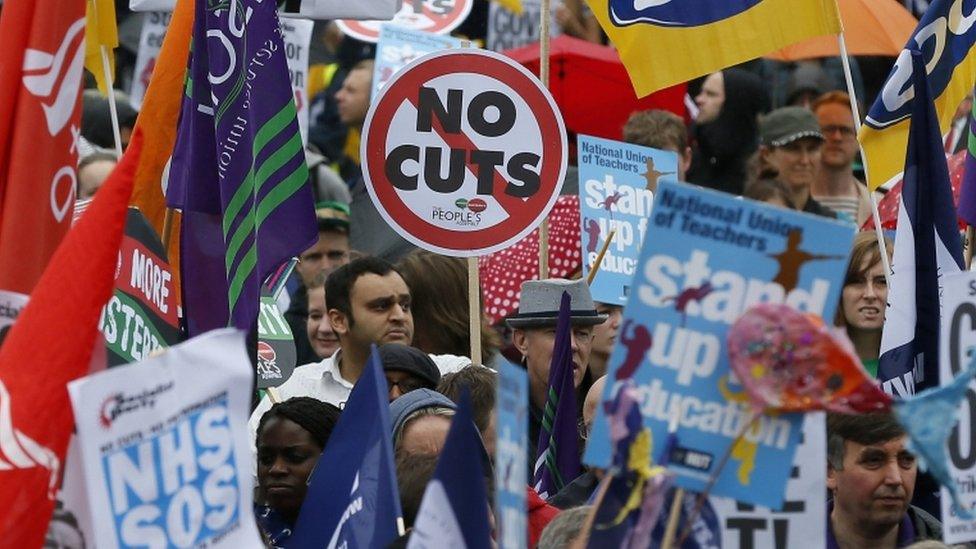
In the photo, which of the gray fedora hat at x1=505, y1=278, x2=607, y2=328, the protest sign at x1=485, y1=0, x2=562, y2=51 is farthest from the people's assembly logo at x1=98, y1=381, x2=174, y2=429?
the protest sign at x1=485, y1=0, x2=562, y2=51

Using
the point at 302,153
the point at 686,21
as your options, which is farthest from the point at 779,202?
the point at 302,153

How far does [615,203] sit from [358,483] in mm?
3037

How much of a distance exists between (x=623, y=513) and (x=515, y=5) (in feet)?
23.9

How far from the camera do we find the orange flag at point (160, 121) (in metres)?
6.77

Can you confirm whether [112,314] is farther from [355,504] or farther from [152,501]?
[152,501]

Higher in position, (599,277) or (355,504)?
(599,277)

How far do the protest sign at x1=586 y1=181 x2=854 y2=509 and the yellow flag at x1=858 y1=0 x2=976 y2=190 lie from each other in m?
3.01

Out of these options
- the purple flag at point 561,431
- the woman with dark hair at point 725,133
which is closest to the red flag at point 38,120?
the purple flag at point 561,431

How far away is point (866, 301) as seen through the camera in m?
7.61

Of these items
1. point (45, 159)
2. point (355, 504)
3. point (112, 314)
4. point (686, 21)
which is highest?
point (686, 21)

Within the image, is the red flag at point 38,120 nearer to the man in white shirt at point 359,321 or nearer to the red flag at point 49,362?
the red flag at point 49,362

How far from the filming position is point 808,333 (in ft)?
13.4

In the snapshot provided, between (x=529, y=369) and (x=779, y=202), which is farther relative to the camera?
(x=779, y=202)

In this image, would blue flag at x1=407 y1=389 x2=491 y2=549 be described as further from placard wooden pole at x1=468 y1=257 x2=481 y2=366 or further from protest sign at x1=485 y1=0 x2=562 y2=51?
protest sign at x1=485 y1=0 x2=562 y2=51
